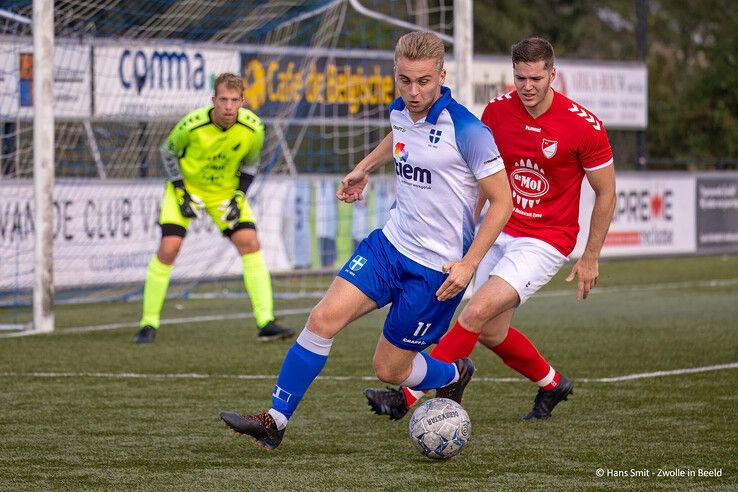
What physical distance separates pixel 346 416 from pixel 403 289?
4.15ft

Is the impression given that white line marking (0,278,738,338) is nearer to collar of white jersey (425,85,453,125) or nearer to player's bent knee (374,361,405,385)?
player's bent knee (374,361,405,385)

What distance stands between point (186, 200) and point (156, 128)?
4456mm

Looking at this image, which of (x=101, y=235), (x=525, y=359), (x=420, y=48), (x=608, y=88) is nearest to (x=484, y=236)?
(x=420, y=48)

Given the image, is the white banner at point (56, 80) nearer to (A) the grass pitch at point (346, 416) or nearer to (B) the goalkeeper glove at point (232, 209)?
(A) the grass pitch at point (346, 416)

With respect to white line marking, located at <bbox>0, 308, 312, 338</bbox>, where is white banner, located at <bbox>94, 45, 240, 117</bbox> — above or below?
above

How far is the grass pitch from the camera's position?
5.46m

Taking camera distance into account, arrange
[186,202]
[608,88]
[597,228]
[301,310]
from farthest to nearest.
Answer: [608,88] → [301,310] → [186,202] → [597,228]

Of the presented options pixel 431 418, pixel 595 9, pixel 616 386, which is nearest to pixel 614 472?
pixel 431 418

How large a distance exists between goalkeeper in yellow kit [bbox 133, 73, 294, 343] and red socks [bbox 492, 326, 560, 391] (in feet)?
12.0

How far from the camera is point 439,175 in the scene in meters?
5.79

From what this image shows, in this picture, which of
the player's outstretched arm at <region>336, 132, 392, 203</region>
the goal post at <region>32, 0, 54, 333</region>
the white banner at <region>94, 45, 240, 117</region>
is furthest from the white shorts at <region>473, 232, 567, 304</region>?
the white banner at <region>94, 45, 240, 117</region>

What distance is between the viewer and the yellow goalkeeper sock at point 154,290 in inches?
411

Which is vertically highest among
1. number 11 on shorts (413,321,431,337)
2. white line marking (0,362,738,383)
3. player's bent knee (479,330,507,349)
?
number 11 on shorts (413,321,431,337)

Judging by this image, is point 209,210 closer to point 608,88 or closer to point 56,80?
point 56,80
